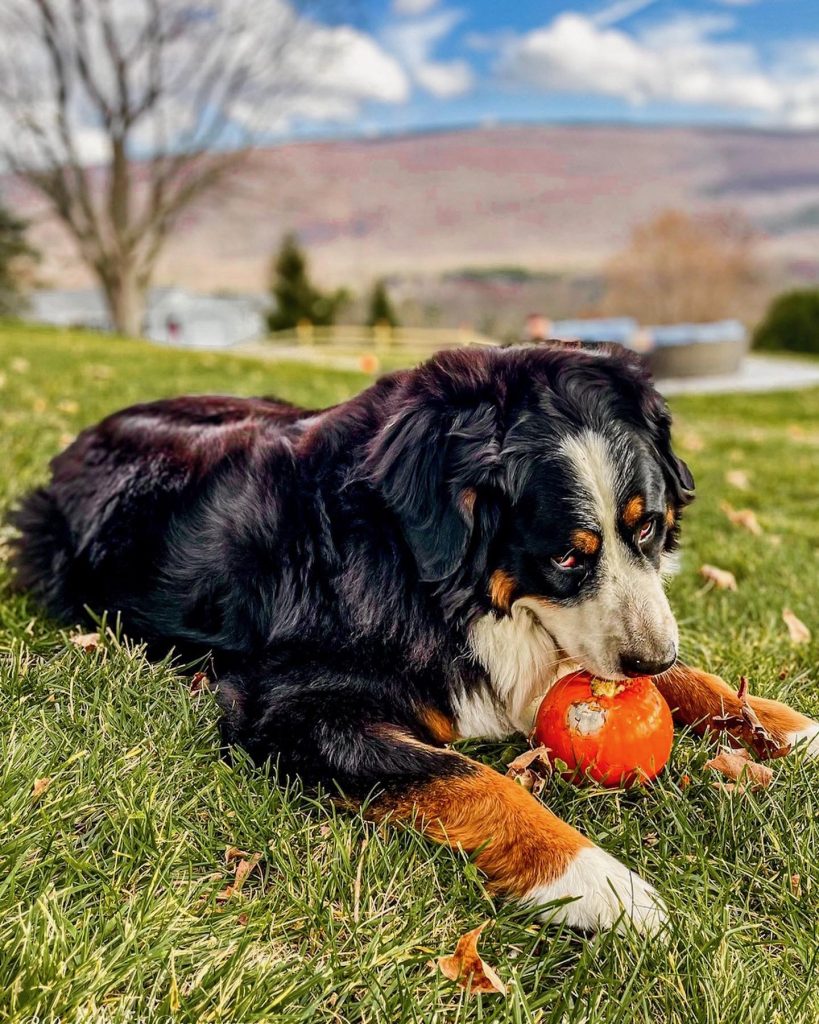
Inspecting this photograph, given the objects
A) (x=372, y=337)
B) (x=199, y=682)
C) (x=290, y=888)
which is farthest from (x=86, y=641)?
(x=372, y=337)

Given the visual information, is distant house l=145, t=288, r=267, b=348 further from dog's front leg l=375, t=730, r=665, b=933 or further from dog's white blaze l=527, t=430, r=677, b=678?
dog's front leg l=375, t=730, r=665, b=933

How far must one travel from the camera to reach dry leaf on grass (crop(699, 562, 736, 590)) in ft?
15.3

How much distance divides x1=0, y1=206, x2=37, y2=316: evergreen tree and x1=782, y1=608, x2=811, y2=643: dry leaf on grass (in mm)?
39450

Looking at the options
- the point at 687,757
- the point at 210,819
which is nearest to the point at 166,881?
the point at 210,819

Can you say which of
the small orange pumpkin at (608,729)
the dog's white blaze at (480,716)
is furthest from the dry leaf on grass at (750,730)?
the dog's white blaze at (480,716)

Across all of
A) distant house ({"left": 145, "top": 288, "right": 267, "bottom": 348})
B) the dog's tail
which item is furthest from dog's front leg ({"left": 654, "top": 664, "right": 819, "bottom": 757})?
distant house ({"left": 145, "top": 288, "right": 267, "bottom": 348})

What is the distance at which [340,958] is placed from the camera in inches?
82.3

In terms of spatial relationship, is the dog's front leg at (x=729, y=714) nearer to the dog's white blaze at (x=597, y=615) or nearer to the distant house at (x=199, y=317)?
the dog's white blaze at (x=597, y=615)

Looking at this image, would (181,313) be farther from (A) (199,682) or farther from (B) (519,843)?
(B) (519,843)

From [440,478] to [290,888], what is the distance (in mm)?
1184

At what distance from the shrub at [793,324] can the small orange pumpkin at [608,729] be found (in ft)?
108

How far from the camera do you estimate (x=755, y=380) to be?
23.7m

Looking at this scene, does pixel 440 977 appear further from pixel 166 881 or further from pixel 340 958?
pixel 166 881

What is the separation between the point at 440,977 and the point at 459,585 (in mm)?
1078
